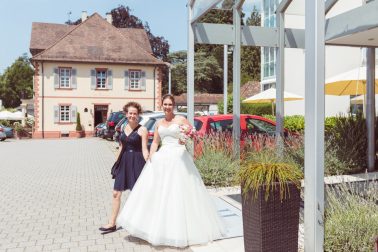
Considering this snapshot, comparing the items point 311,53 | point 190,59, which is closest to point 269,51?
point 190,59

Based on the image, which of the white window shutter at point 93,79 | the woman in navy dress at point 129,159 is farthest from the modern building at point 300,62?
the woman in navy dress at point 129,159

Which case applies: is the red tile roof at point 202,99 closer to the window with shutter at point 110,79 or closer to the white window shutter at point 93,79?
the window with shutter at point 110,79

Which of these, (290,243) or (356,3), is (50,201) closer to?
(290,243)

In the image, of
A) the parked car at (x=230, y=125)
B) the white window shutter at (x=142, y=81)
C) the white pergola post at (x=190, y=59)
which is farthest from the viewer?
the white window shutter at (x=142, y=81)

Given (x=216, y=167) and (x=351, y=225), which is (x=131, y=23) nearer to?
(x=216, y=167)

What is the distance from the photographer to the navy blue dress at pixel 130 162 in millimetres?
5926

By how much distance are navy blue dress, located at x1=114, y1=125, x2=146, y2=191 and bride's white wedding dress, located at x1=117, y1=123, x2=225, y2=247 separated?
416mm

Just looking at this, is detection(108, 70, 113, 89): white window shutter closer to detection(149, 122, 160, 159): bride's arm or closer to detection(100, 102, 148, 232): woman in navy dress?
detection(100, 102, 148, 232): woman in navy dress

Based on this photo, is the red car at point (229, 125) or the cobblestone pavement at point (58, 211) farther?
the red car at point (229, 125)

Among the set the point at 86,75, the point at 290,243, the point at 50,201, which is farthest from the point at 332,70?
the point at 290,243

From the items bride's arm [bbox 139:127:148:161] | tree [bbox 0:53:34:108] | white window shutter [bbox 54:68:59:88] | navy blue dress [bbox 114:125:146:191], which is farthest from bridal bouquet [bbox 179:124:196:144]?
tree [bbox 0:53:34:108]

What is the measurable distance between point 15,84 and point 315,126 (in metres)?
82.9

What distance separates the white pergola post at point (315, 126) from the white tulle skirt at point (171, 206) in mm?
1475

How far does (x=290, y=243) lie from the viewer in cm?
428
